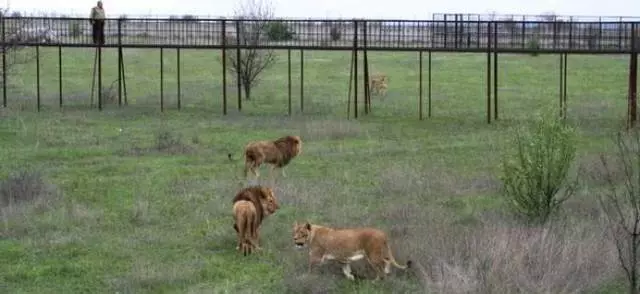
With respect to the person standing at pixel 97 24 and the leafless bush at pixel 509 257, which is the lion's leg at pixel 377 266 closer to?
the leafless bush at pixel 509 257

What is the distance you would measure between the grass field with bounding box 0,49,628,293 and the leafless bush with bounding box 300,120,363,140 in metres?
0.06

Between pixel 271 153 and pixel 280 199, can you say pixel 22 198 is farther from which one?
pixel 271 153

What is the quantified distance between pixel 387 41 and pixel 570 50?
569cm

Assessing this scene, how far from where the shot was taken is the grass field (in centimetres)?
920

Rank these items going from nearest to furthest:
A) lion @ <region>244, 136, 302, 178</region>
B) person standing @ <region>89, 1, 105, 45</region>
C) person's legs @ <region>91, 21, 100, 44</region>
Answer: lion @ <region>244, 136, 302, 178</region> < person standing @ <region>89, 1, 105, 45</region> < person's legs @ <region>91, 21, 100, 44</region>


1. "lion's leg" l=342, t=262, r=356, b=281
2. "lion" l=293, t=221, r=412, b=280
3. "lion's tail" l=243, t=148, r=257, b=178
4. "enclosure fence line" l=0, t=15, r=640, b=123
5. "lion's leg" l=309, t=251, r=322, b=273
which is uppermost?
"enclosure fence line" l=0, t=15, r=640, b=123

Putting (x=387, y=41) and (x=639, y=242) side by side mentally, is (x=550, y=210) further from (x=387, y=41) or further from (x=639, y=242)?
(x=387, y=41)

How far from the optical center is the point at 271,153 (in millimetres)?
15375

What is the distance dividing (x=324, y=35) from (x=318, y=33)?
0.17m

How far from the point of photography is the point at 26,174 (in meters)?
14.2

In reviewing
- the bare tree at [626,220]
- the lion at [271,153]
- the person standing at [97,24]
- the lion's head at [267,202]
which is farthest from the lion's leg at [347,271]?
the person standing at [97,24]

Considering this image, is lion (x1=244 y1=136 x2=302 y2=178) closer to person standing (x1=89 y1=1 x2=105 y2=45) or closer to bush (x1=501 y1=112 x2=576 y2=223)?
bush (x1=501 y1=112 x2=576 y2=223)

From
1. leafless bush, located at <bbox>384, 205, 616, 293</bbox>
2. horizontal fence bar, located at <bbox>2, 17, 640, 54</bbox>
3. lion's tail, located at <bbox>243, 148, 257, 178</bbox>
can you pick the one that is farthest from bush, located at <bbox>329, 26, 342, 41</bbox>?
leafless bush, located at <bbox>384, 205, 616, 293</bbox>

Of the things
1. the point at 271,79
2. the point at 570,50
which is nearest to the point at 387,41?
the point at 570,50
